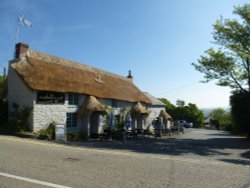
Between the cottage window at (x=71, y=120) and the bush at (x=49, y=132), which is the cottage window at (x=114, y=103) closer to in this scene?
the cottage window at (x=71, y=120)

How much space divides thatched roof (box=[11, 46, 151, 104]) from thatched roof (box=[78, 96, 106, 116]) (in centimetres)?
83

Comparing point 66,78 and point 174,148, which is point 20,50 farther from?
point 174,148

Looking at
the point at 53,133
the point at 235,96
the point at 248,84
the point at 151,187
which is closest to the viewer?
the point at 151,187

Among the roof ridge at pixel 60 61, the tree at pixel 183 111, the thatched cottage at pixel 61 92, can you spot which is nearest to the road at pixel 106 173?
the thatched cottage at pixel 61 92

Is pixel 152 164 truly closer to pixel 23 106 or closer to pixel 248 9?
pixel 23 106

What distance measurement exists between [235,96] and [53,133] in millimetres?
21183

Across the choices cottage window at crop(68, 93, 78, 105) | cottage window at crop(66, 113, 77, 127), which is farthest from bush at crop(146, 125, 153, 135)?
cottage window at crop(68, 93, 78, 105)

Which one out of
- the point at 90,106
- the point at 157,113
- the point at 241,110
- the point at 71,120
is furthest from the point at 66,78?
the point at 157,113

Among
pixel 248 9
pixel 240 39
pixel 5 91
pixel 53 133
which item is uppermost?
pixel 248 9

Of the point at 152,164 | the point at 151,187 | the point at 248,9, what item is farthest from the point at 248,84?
the point at 151,187

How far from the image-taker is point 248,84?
3098cm

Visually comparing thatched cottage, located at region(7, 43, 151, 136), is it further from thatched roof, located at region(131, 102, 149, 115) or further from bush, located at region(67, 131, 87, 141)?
thatched roof, located at region(131, 102, 149, 115)

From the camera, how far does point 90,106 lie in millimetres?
25672

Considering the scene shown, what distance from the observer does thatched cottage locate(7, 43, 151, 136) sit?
2228 centimetres
